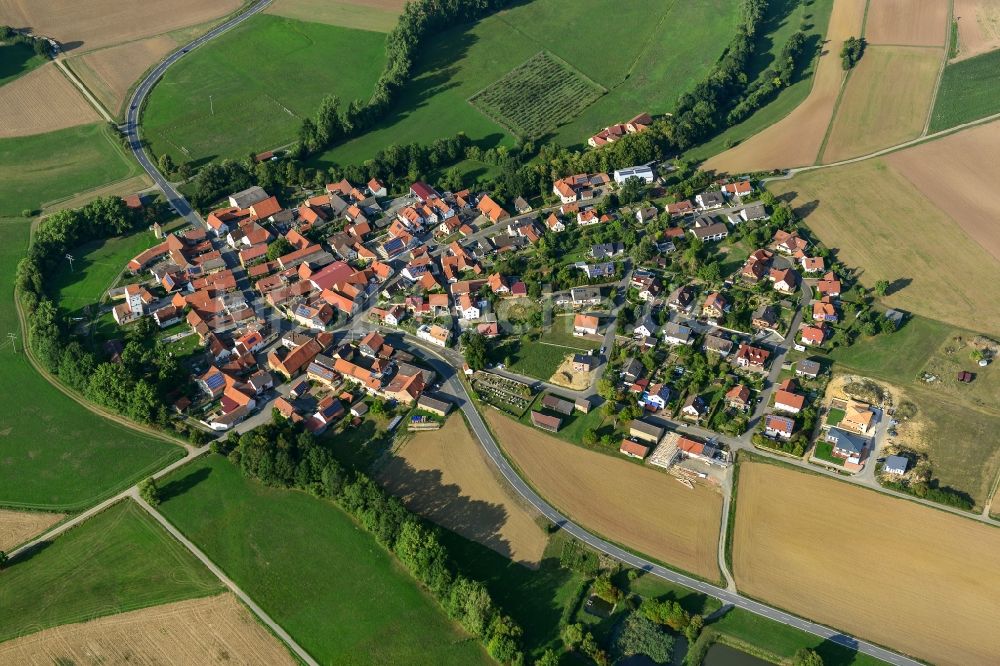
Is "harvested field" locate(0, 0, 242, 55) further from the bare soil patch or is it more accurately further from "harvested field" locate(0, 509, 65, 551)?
the bare soil patch

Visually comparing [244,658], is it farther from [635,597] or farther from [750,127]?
[750,127]

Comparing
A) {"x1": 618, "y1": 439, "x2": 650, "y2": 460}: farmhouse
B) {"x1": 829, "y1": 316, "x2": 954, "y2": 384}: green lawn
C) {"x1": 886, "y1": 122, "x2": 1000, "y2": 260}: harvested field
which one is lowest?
{"x1": 618, "y1": 439, "x2": 650, "y2": 460}: farmhouse

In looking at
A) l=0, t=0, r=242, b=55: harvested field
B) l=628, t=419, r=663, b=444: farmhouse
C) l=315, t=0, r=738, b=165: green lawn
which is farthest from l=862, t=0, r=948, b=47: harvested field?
l=0, t=0, r=242, b=55: harvested field

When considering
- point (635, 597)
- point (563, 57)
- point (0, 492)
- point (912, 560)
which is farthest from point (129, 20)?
point (912, 560)

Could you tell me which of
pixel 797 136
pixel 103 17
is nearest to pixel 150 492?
pixel 797 136

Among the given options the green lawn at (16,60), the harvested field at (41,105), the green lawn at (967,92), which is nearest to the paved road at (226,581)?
the harvested field at (41,105)

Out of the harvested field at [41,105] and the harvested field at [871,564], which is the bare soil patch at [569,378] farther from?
the harvested field at [41,105]
